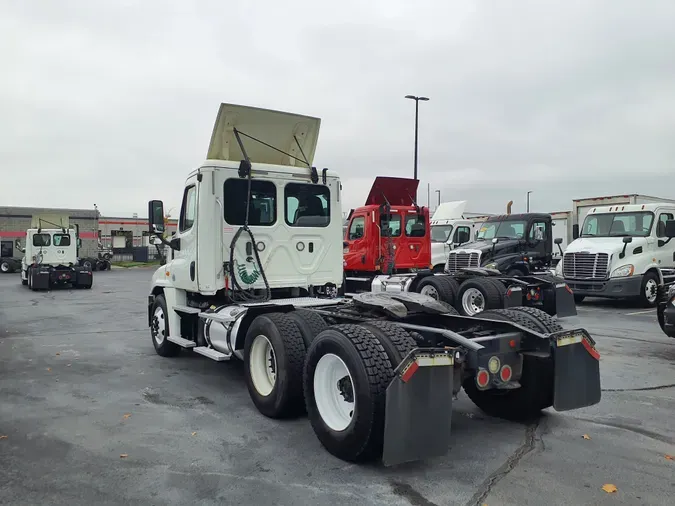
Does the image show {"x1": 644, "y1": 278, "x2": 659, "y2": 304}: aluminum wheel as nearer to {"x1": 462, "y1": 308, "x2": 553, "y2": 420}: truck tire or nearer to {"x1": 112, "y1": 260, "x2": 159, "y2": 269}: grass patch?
{"x1": 462, "y1": 308, "x2": 553, "y2": 420}: truck tire

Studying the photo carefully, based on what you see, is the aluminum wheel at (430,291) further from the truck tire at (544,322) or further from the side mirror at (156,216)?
the truck tire at (544,322)

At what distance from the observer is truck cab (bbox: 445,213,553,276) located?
1438cm

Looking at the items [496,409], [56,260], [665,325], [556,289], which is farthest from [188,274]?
[56,260]

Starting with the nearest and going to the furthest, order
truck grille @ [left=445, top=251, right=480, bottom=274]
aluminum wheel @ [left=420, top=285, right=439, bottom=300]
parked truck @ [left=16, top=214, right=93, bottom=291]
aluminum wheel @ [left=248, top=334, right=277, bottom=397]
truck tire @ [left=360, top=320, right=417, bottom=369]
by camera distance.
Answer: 1. truck tire @ [left=360, top=320, right=417, bottom=369]
2. aluminum wheel @ [left=248, top=334, right=277, bottom=397]
3. aluminum wheel @ [left=420, top=285, right=439, bottom=300]
4. truck grille @ [left=445, top=251, right=480, bottom=274]
5. parked truck @ [left=16, top=214, right=93, bottom=291]

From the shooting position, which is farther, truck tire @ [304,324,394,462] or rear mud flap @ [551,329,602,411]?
Answer: rear mud flap @ [551,329,602,411]

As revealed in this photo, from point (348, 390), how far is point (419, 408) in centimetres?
83

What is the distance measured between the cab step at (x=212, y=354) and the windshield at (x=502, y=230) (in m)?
10.4

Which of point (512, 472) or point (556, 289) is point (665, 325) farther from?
point (512, 472)

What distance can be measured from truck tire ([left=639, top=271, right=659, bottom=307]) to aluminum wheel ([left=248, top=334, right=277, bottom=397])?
11.6m

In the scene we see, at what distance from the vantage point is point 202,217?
6824 millimetres

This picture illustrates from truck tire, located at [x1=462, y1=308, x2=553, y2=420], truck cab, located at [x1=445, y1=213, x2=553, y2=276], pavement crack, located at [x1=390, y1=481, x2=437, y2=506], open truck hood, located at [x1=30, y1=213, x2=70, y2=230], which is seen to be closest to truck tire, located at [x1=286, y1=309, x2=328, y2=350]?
truck tire, located at [x1=462, y1=308, x2=553, y2=420]

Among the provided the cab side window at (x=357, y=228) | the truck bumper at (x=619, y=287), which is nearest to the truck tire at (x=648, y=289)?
the truck bumper at (x=619, y=287)

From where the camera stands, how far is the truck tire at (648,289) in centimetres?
1394

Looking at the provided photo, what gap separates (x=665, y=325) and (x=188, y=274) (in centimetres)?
658
